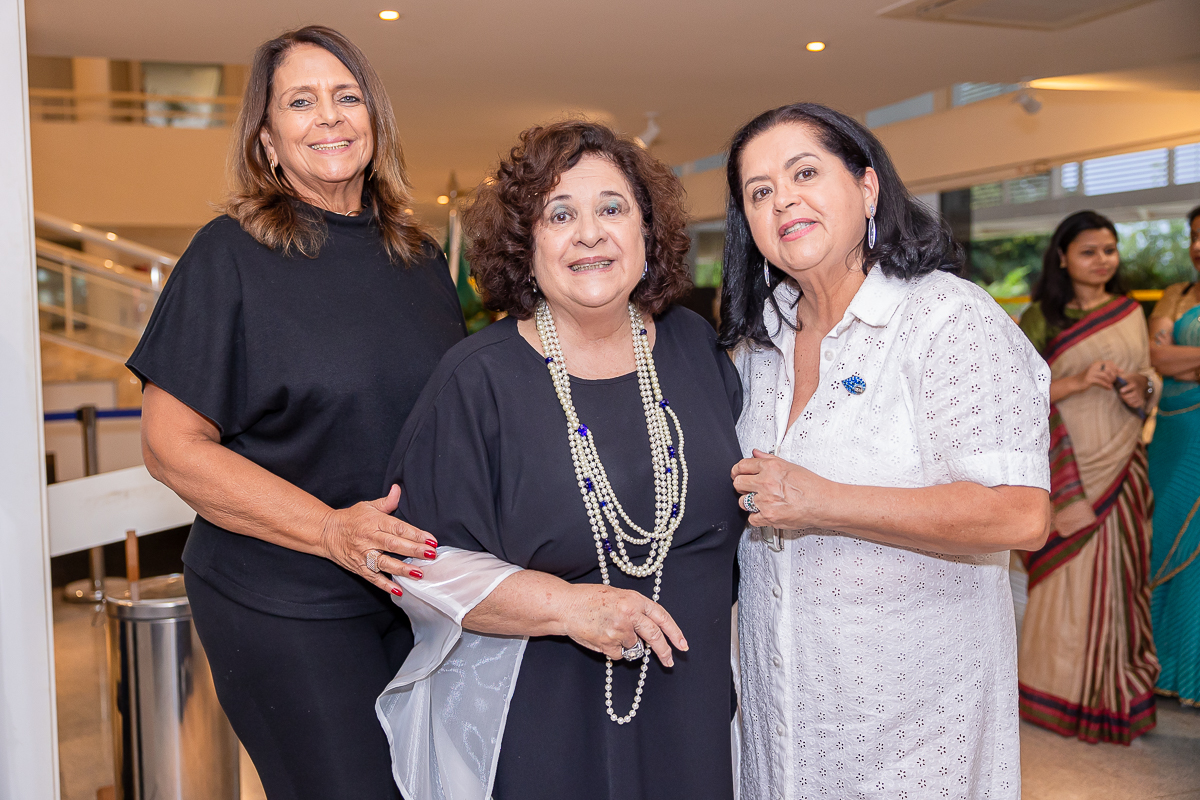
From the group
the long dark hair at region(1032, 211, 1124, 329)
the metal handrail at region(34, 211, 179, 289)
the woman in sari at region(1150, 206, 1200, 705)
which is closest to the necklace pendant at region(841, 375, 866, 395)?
the long dark hair at region(1032, 211, 1124, 329)

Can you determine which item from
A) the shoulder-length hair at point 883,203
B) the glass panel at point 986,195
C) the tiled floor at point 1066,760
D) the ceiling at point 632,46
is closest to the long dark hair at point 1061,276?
the ceiling at point 632,46

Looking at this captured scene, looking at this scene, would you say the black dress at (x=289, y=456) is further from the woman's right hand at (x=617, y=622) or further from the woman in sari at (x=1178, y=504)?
the woman in sari at (x=1178, y=504)

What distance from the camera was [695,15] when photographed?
176 inches

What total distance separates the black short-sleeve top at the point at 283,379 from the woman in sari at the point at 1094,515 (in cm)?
308

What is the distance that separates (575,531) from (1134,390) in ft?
10.2

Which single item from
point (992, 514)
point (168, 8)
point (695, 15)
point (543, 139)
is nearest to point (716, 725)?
point (992, 514)

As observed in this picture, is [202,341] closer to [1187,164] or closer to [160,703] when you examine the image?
[160,703]

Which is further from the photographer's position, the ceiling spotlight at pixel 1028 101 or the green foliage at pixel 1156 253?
the green foliage at pixel 1156 253

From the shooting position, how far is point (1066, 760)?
372 cm

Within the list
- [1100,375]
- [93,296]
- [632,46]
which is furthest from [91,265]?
[1100,375]

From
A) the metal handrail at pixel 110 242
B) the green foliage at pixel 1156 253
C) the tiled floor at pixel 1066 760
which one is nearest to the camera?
the tiled floor at pixel 1066 760

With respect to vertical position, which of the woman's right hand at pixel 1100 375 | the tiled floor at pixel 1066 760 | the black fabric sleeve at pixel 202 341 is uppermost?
the black fabric sleeve at pixel 202 341

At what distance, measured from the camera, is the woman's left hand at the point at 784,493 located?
163 centimetres

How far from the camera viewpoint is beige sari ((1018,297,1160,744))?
3.93m
